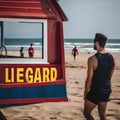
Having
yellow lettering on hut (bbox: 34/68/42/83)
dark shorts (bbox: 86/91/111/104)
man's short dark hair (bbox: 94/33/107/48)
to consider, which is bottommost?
dark shorts (bbox: 86/91/111/104)

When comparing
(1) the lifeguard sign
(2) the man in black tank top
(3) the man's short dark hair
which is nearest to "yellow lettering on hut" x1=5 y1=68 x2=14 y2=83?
(1) the lifeguard sign

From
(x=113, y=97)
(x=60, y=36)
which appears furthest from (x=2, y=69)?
(x=113, y=97)

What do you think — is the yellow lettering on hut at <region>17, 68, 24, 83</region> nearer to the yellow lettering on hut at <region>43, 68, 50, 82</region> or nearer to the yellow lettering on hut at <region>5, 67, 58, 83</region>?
the yellow lettering on hut at <region>5, 67, 58, 83</region>

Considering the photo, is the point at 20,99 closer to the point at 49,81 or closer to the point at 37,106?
the point at 49,81

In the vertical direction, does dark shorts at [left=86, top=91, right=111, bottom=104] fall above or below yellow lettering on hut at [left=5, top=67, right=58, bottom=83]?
below

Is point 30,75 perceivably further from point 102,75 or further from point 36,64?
point 102,75

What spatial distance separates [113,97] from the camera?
1017 cm

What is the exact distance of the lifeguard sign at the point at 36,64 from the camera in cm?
695

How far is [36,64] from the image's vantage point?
724 centimetres

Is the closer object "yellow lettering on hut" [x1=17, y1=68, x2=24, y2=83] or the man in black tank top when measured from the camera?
the man in black tank top

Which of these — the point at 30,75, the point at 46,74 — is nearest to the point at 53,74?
the point at 46,74

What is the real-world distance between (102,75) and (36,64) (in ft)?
8.38

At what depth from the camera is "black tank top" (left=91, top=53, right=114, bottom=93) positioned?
4.92 m

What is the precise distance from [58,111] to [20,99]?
1.41 meters
